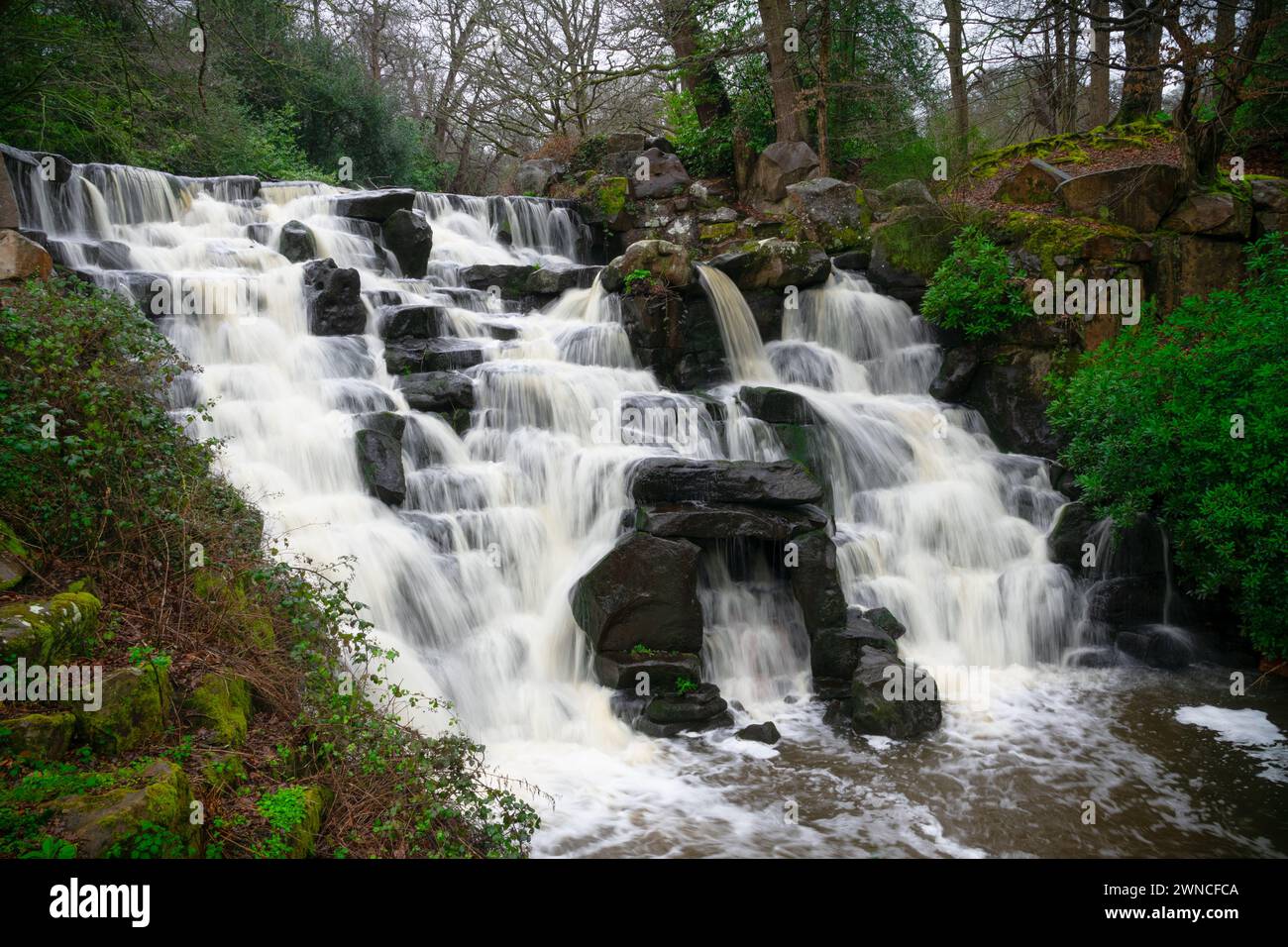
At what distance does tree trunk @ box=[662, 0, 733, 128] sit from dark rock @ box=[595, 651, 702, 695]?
14.3 metres

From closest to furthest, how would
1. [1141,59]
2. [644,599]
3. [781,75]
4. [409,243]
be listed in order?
[644,599] → [1141,59] → [409,243] → [781,75]

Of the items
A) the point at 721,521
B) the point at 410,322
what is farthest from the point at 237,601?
the point at 410,322

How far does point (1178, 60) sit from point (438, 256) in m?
11.1

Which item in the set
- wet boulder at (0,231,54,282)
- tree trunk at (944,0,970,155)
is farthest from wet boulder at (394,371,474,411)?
tree trunk at (944,0,970,155)

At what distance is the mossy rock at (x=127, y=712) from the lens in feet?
14.5

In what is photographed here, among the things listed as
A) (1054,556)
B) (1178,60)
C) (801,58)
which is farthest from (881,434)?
(801,58)

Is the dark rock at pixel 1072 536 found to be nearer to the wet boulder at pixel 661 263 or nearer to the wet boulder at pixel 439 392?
the wet boulder at pixel 661 263

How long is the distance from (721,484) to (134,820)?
5.97 metres

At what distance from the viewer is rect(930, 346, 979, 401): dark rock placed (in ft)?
39.9

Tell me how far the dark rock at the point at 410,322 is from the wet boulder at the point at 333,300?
0.36 metres

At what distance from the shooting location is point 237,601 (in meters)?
5.88

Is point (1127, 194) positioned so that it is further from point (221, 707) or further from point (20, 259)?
point (20, 259)

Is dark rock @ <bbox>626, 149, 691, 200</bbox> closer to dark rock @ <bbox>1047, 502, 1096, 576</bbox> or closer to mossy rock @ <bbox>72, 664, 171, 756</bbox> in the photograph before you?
dark rock @ <bbox>1047, 502, 1096, 576</bbox>
